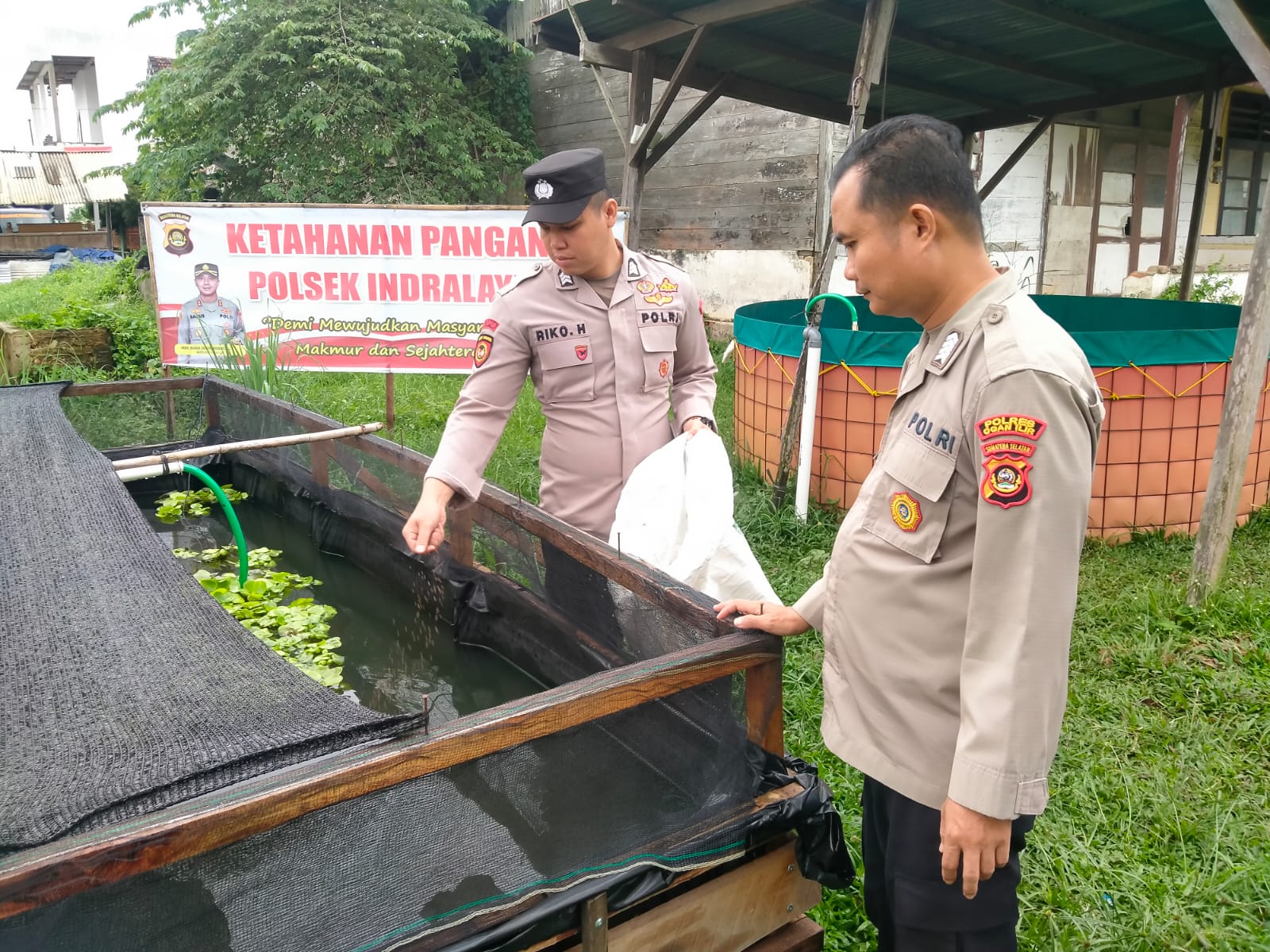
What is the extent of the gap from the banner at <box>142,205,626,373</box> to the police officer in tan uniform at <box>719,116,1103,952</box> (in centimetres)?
459

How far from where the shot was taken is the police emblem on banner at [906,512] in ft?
4.13

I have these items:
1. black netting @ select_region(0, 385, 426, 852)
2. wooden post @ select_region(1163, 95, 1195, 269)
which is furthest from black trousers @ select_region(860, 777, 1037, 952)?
wooden post @ select_region(1163, 95, 1195, 269)

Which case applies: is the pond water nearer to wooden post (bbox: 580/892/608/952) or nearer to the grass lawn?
the grass lawn

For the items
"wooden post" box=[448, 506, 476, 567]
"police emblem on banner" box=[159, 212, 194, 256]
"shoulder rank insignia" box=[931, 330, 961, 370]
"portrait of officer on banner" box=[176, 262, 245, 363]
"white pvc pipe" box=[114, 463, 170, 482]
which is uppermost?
"police emblem on banner" box=[159, 212, 194, 256]

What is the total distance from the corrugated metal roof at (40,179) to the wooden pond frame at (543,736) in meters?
31.6

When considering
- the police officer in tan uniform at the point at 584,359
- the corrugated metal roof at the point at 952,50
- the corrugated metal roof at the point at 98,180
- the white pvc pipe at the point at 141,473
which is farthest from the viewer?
the corrugated metal roof at the point at 98,180

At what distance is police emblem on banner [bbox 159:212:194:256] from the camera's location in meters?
5.67

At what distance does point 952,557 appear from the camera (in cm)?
123

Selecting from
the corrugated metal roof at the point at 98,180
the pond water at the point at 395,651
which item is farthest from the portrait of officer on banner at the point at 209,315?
the corrugated metal roof at the point at 98,180

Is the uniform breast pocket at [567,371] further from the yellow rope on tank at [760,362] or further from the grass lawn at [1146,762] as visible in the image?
the yellow rope on tank at [760,362]

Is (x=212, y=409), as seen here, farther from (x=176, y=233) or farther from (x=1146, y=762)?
(x=1146, y=762)

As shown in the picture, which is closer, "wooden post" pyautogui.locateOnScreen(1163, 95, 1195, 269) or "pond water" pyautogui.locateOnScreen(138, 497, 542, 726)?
"pond water" pyautogui.locateOnScreen(138, 497, 542, 726)

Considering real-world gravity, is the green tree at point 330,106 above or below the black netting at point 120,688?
above

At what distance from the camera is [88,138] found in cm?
3472
